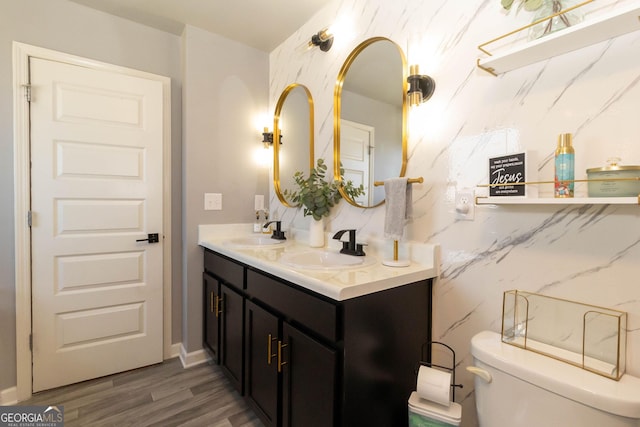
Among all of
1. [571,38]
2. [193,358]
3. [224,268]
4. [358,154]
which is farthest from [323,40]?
[193,358]

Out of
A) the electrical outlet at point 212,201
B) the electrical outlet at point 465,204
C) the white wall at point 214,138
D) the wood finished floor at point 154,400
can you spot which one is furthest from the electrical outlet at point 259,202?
the electrical outlet at point 465,204

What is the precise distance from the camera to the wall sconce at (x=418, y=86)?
1.29 meters

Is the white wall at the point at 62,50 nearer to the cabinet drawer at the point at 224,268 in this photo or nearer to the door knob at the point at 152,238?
the door knob at the point at 152,238

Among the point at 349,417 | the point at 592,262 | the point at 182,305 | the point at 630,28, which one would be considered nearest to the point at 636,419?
the point at 592,262

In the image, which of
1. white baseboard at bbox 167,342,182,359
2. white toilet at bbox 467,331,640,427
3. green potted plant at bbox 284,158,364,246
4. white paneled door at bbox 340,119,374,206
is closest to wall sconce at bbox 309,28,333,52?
white paneled door at bbox 340,119,374,206

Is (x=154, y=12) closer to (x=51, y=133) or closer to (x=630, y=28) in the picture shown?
(x=51, y=133)

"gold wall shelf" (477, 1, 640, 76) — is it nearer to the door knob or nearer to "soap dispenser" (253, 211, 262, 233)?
"soap dispenser" (253, 211, 262, 233)

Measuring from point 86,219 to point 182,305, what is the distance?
89 centimetres

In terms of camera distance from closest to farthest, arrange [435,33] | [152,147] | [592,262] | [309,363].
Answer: [592,262] < [309,363] < [435,33] < [152,147]

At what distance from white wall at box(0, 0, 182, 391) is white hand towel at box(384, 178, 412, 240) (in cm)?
171

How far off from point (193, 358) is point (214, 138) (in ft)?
5.39

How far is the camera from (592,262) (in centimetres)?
91

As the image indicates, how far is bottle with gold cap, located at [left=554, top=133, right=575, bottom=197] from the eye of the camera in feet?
2.92

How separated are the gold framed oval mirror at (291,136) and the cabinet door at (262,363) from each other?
96 cm
